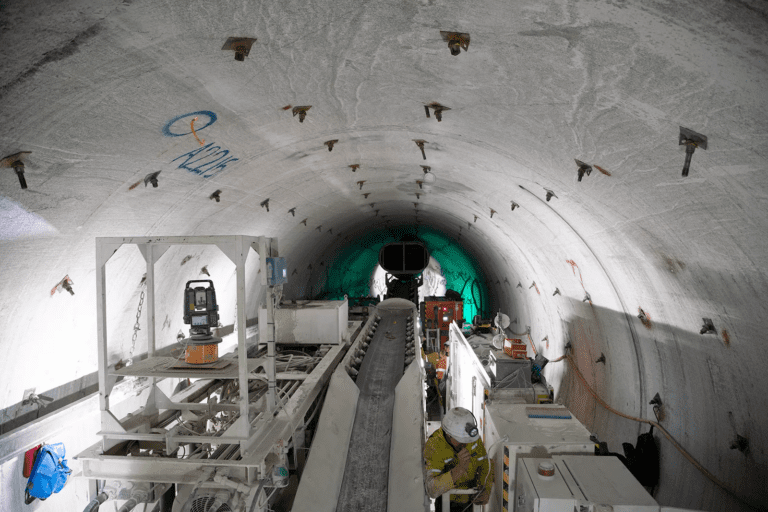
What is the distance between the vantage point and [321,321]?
7.41 m

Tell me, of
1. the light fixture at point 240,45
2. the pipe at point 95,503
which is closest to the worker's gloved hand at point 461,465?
the pipe at point 95,503

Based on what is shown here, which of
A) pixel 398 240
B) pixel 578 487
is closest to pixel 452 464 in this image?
pixel 578 487

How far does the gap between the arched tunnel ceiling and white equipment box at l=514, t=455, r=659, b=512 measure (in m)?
1.31

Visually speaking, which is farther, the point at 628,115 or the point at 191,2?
the point at 628,115

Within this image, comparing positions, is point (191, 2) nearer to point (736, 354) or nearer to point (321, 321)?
point (736, 354)

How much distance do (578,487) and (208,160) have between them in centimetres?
443

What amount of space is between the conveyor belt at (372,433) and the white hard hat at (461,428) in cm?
84

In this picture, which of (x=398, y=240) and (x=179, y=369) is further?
(x=398, y=240)

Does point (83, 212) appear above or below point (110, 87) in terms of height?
below

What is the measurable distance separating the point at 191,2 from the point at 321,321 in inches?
219

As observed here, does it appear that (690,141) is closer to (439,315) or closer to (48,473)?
(48,473)

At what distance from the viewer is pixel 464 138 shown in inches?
Answer: 190

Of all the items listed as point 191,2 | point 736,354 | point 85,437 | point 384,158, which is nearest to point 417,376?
point 384,158

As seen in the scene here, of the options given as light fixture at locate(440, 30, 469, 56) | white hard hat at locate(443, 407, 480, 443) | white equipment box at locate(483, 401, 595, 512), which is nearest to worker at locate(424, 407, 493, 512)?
white hard hat at locate(443, 407, 480, 443)
